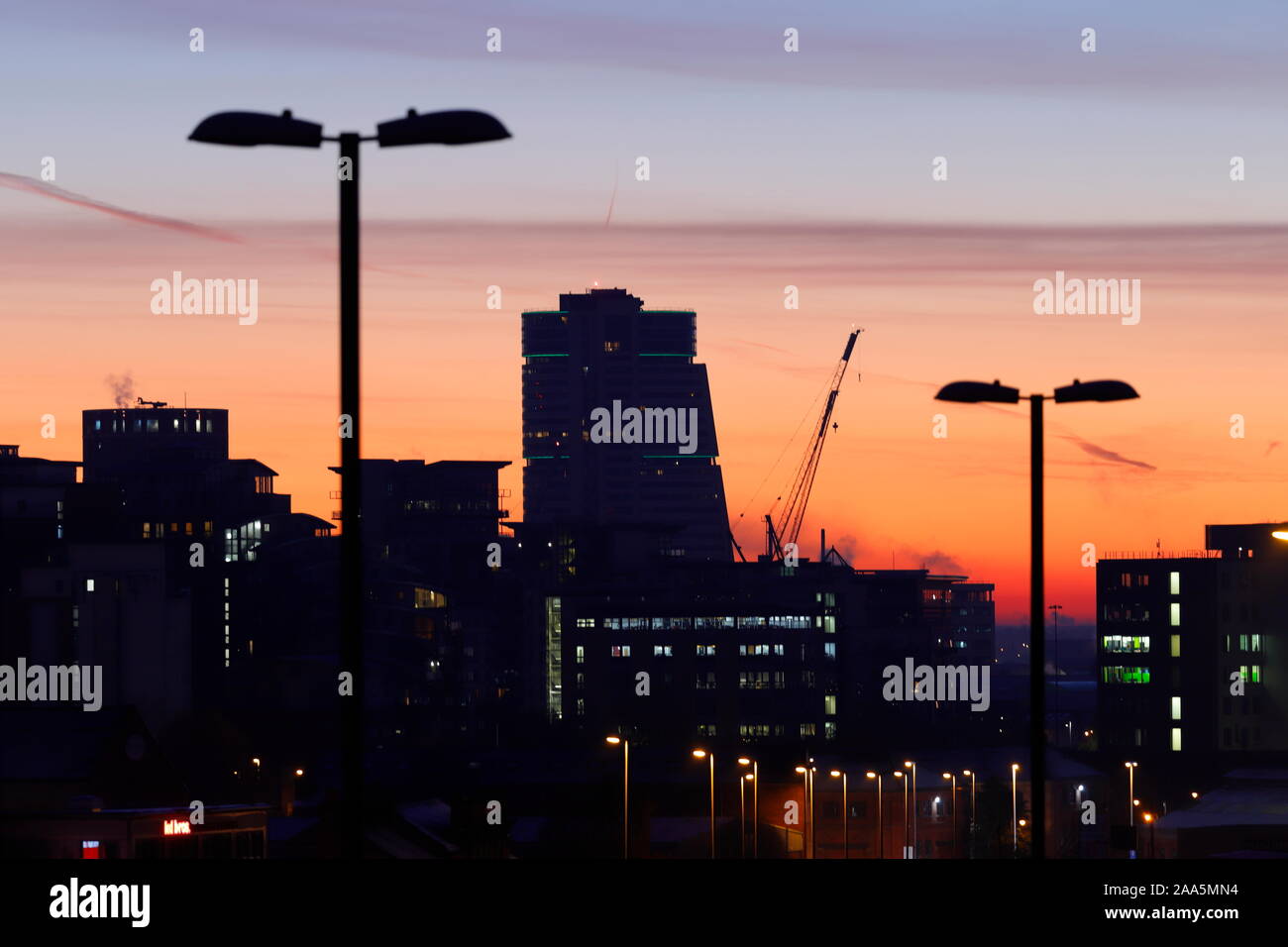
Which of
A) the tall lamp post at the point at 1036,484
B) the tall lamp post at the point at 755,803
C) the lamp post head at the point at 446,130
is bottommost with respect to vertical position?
the tall lamp post at the point at 755,803

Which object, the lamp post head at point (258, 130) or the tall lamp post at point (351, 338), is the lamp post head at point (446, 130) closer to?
the tall lamp post at point (351, 338)

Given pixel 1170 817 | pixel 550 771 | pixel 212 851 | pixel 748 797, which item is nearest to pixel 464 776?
pixel 550 771

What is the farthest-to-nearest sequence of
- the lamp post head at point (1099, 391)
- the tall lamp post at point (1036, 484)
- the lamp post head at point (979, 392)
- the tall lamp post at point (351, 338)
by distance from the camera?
the lamp post head at point (979, 392)
the lamp post head at point (1099, 391)
the tall lamp post at point (1036, 484)
the tall lamp post at point (351, 338)

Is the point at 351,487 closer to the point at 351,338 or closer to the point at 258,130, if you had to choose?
the point at 351,338

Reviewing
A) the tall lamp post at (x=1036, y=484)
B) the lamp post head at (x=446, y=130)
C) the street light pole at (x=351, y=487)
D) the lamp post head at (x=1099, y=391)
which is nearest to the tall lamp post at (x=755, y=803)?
the tall lamp post at (x=1036, y=484)

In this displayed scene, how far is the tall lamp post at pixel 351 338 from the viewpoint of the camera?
23.6m

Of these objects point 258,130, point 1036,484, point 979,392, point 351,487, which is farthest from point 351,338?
point 1036,484

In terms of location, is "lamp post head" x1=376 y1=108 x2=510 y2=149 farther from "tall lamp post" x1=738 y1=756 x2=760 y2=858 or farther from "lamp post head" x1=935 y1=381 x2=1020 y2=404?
"tall lamp post" x1=738 y1=756 x2=760 y2=858

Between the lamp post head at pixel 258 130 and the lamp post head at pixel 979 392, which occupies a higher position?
the lamp post head at pixel 258 130

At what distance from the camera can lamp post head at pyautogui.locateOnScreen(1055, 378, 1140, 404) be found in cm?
3472

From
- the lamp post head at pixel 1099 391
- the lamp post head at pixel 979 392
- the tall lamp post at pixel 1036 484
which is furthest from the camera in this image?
the lamp post head at pixel 979 392

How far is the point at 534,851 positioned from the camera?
126 meters

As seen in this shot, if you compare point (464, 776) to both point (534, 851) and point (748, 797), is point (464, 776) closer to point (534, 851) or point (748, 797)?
point (748, 797)

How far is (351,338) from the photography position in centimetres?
2427
